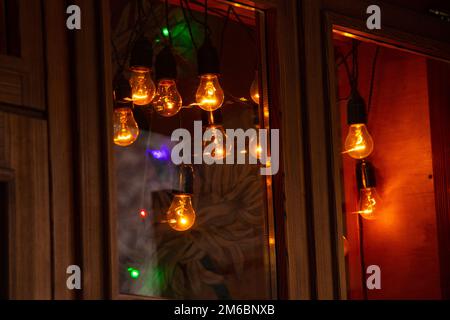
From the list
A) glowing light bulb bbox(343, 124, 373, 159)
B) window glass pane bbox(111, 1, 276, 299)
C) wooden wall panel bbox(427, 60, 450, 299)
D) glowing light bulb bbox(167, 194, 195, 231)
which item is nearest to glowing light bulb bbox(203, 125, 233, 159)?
window glass pane bbox(111, 1, 276, 299)

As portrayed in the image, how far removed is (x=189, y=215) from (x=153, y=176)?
0.10m

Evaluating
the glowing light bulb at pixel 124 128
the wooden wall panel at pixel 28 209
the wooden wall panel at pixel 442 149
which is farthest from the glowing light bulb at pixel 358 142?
the wooden wall panel at pixel 28 209

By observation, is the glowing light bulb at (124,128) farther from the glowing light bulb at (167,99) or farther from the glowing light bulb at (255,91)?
the glowing light bulb at (255,91)

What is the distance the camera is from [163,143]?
58.5 inches

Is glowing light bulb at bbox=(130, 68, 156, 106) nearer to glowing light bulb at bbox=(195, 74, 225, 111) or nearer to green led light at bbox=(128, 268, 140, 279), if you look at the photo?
glowing light bulb at bbox=(195, 74, 225, 111)

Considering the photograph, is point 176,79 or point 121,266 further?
point 176,79

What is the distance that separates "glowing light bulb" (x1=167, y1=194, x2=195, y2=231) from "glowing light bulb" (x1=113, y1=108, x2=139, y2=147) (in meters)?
0.14

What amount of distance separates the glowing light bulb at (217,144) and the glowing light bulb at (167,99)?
0.08 metres

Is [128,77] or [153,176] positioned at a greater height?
[128,77]

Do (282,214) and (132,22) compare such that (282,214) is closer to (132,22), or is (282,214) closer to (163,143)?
(163,143)

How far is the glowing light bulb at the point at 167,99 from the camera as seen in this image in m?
1.50

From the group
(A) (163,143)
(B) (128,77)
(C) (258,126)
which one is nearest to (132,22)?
(B) (128,77)

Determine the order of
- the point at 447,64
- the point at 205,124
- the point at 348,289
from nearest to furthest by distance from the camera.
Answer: the point at 205,124 < the point at 348,289 < the point at 447,64

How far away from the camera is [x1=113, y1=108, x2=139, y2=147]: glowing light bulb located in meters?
1.36
